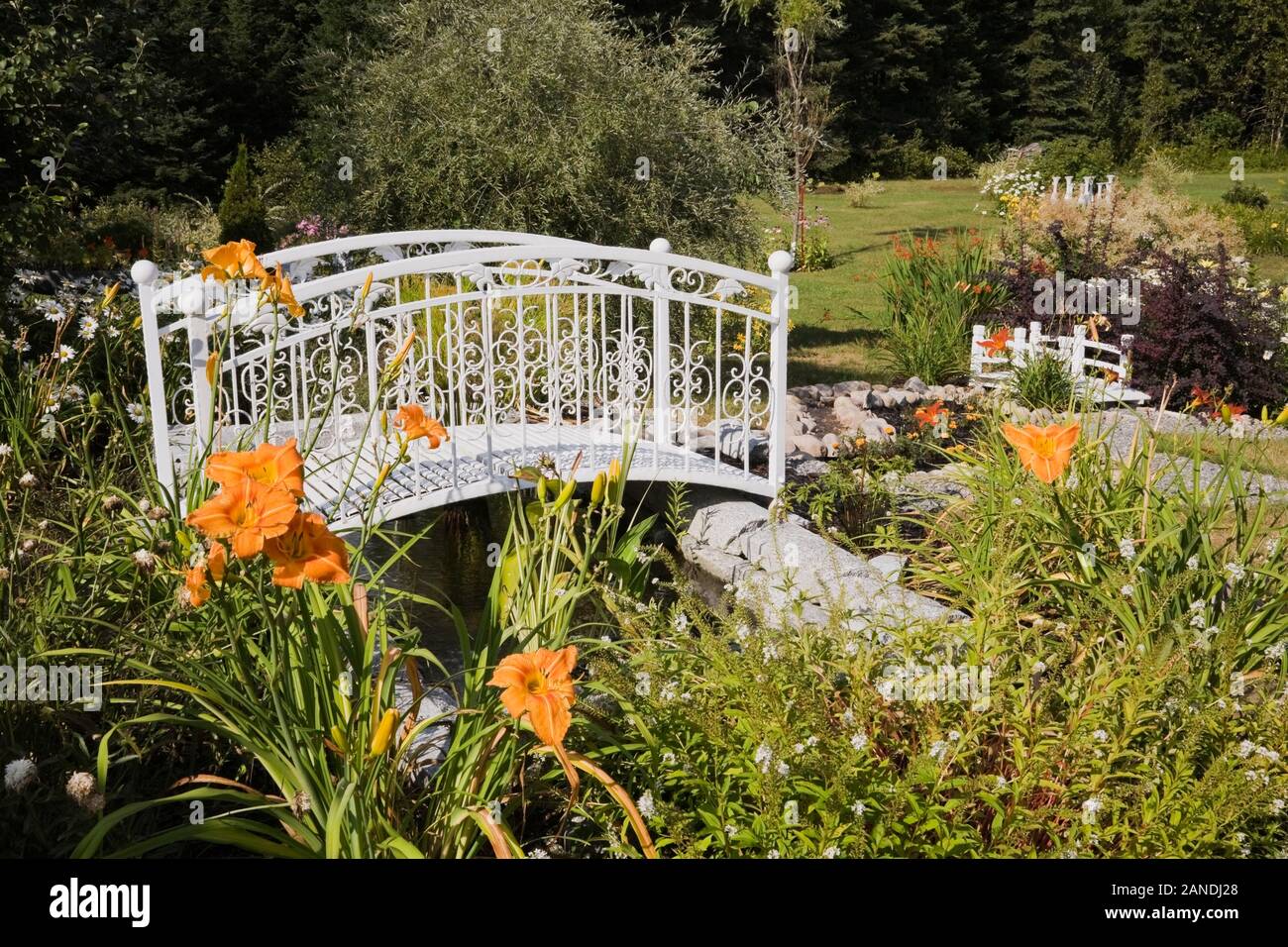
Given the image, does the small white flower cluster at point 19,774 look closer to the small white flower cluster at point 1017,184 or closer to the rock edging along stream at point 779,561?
the rock edging along stream at point 779,561

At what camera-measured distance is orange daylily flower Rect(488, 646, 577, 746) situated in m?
1.77

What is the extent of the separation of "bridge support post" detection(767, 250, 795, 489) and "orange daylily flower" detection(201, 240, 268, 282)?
277 centimetres

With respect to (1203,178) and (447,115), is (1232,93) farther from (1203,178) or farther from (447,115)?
(447,115)

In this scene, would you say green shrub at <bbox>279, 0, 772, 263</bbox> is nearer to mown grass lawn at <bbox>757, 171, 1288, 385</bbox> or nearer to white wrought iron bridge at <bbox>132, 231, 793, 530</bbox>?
mown grass lawn at <bbox>757, 171, 1288, 385</bbox>

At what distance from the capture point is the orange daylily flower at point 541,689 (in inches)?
69.6

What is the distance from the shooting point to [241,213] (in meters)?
11.9

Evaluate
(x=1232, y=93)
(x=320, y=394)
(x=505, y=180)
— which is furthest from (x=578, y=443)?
(x=1232, y=93)

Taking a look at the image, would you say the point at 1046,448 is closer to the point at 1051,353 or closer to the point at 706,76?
the point at 1051,353

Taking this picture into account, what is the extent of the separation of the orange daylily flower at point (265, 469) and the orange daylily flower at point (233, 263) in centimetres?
77

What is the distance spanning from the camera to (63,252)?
10.4m

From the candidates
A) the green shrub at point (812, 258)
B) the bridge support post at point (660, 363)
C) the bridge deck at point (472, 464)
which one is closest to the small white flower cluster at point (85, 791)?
the bridge deck at point (472, 464)

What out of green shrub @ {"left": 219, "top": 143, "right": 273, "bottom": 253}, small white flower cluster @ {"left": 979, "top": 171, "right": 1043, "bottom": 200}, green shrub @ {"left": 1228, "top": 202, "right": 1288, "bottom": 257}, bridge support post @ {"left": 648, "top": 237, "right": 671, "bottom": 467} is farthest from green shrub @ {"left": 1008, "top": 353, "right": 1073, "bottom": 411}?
small white flower cluster @ {"left": 979, "top": 171, "right": 1043, "bottom": 200}

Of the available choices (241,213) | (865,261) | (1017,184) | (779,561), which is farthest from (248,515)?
(1017,184)
